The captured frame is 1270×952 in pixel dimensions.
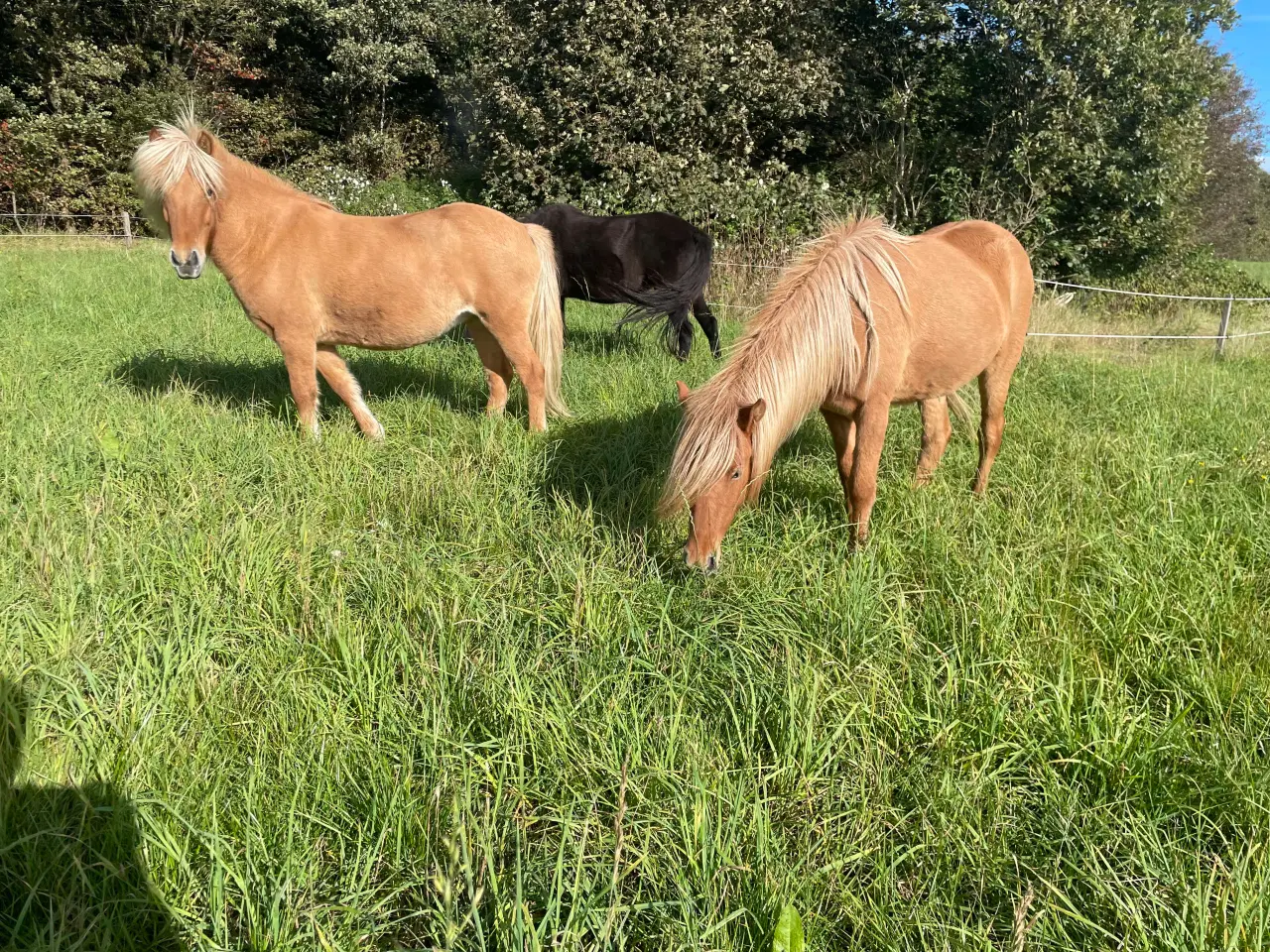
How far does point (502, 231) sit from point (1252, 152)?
35.0m

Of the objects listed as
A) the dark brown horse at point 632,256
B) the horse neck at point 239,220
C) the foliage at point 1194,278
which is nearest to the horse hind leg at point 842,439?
the horse neck at point 239,220

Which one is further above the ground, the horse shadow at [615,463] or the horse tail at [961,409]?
the horse tail at [961,409]

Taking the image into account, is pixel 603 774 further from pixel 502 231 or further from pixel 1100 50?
pixel 1100 50

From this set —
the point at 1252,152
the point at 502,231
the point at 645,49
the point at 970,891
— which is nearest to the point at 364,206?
the point at 645,49

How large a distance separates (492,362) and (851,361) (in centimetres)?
312

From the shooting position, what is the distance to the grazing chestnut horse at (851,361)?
112 inches

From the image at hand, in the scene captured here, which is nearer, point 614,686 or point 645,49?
point 614,686

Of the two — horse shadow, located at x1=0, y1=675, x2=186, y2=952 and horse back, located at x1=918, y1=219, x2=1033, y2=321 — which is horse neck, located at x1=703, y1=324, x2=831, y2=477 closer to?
horse back, located at x1=918, y1=219, x2=1033, y2=321

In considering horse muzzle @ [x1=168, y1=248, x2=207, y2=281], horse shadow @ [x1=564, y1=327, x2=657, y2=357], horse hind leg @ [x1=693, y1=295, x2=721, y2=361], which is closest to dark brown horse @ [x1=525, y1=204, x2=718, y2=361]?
horse hind leg @ [x1=693, y1=295, x2=721, y2=361]

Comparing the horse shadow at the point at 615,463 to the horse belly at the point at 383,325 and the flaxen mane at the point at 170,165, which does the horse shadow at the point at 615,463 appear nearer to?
the horse belly at the point at 383,325

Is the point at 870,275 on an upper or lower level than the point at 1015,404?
upper

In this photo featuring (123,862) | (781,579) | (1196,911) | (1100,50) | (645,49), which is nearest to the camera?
(1196,911)

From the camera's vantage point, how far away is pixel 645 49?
13.9 metres

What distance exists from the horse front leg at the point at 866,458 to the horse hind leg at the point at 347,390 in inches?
124
